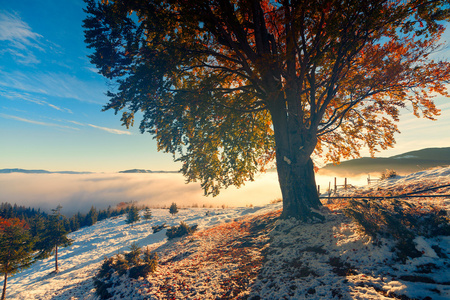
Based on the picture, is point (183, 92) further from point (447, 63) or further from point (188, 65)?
point (447, 63)

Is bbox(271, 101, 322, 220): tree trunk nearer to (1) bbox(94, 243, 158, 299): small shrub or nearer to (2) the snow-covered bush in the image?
(2) the snow-covered bush

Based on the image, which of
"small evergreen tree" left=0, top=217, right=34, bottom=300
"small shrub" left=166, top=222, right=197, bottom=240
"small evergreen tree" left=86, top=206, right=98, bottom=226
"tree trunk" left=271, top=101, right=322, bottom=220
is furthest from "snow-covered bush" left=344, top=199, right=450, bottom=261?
"small evergreen tree" left=86, top=206, right=98, bottom=226

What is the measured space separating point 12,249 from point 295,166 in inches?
801

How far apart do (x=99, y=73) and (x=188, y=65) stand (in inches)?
153

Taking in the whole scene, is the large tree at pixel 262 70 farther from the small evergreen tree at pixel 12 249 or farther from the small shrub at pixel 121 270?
the small evergreen tree at pixel 12 249

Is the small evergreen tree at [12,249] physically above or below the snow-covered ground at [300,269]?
below

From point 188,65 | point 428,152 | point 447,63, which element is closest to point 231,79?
point 188,65

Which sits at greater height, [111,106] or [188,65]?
[188,65]

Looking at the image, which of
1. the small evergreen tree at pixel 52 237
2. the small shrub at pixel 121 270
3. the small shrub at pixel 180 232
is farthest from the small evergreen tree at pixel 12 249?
the small shrub at pixel 121 270

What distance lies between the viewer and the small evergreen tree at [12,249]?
42.0 ft

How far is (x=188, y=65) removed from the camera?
9.12 metres

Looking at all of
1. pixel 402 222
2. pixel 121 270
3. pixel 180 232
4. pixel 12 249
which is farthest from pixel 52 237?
pixel 402 222

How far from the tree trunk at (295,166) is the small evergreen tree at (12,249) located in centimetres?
1902

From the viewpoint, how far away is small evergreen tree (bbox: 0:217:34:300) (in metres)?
12.8
